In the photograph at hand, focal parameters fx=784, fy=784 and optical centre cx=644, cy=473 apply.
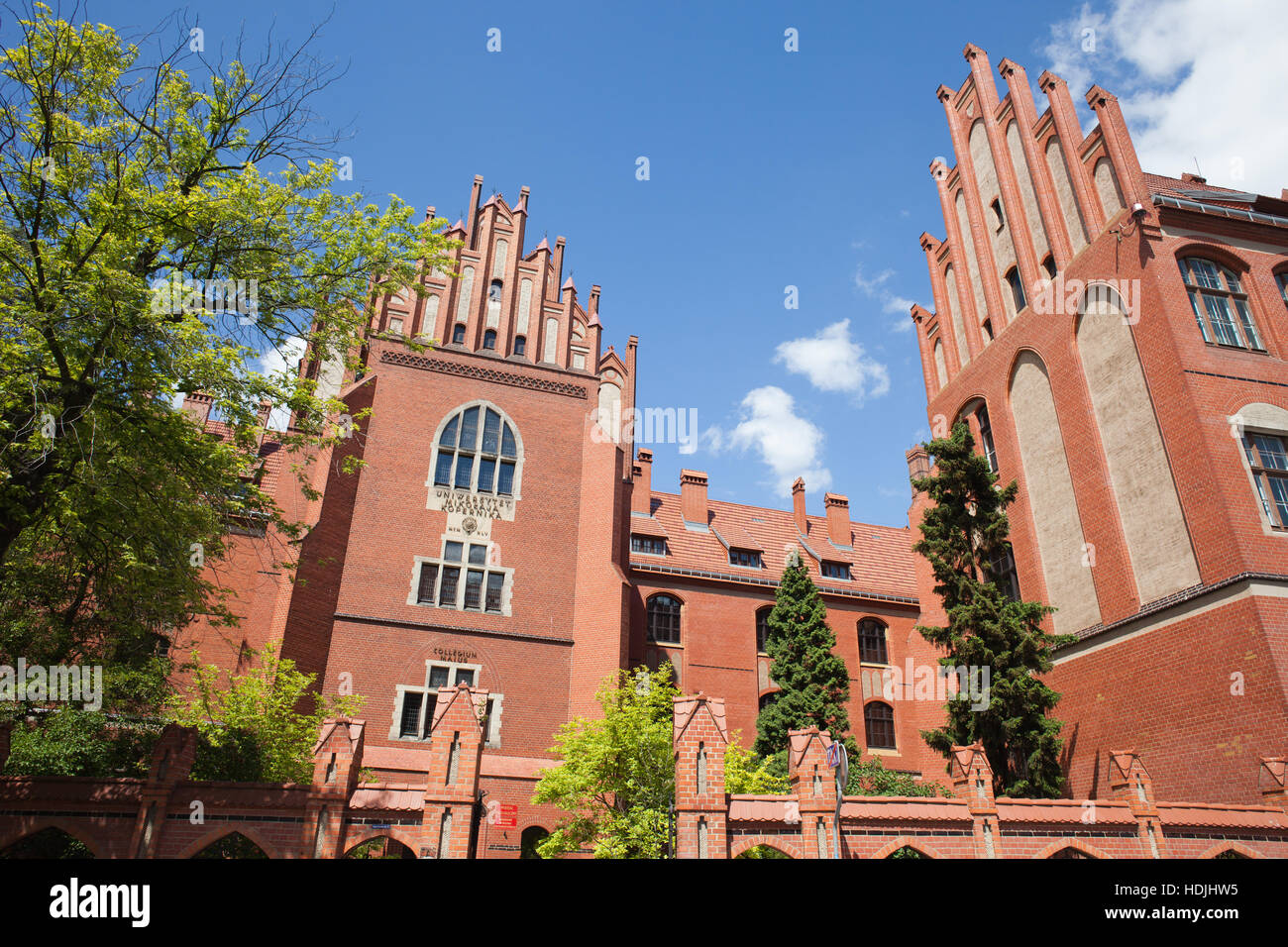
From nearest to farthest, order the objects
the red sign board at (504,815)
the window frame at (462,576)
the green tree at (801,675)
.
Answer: the red sign board at (504,815) < the window frame at (462,576) < the green tree at (801,675)

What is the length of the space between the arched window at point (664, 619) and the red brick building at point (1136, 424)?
478 inches

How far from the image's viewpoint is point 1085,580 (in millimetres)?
19641

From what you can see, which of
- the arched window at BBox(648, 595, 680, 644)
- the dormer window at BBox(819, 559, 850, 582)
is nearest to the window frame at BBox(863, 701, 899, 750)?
the dormer window at BBox(819, 559, 850, 582)

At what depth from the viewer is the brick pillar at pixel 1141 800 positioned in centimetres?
1317

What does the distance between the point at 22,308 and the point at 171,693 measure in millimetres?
9978

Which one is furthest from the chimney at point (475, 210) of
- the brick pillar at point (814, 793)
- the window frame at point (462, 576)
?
the brick pillar at point (814, 793)

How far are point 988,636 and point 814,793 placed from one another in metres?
7.92

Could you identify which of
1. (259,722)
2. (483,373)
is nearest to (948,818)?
(259,722)

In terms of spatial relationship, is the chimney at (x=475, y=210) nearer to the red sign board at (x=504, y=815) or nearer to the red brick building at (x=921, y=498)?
the red brick building at (x=921, y=498)

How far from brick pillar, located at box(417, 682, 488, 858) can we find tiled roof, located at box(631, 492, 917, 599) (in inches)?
664

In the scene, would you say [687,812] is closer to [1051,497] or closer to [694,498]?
[1051,497]

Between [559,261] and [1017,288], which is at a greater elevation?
[559,261]

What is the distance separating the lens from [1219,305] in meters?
19.1
